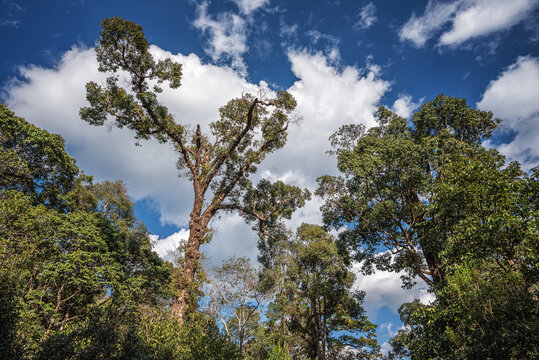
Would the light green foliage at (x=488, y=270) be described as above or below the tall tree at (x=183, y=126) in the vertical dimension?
below

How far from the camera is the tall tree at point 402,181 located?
1126cm

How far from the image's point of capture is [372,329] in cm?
1934

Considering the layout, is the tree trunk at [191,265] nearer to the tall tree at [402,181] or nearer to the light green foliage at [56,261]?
the light green foliage at [56,261]

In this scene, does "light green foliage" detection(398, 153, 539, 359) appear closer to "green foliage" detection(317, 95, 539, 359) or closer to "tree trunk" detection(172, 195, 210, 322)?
"green foliage" detection(317, 95, 539, 359)

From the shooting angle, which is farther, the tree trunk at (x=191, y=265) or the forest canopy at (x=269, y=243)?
the tree trunk at (x=191, y=265)

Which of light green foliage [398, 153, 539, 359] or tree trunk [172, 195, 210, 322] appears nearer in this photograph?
light green foliage [398, 153, 539, 359]

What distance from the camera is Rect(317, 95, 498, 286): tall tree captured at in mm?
11258

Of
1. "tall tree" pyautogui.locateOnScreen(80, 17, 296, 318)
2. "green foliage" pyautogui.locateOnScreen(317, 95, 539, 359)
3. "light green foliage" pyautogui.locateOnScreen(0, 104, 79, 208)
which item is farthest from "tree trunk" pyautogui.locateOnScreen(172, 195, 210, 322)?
"light green foliage" pyautogui.locateOnScreen(0, 104, 79, 208)

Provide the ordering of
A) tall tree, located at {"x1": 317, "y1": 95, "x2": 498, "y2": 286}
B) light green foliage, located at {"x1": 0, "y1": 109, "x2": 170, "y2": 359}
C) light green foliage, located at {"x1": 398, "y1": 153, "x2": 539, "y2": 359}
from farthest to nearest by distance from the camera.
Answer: tall tree, located at {"x1": 317, "y1": 95, "x2": 498, "y2": 286}
light green foliage, located at {"x1": 0, "y1": 109, "x2": 170, "y2": 359}
light green foliage, located at {"x1": 398, "y1": 153, "x2": 539, "y2": 359}

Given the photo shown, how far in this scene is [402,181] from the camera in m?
11.7

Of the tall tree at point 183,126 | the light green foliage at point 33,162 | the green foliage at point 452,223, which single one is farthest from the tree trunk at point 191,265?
the light green foliage at point 33,162

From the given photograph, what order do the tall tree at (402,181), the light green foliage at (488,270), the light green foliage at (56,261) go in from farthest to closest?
the tall tree at (402,181), the light green foliage at (56,261), the light green foliage at (488,270)

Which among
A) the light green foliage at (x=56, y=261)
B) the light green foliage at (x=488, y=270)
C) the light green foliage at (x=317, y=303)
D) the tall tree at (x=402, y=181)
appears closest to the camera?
the light green foliage at (x=488, y=270)

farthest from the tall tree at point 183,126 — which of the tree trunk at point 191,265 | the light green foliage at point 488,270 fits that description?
the light green foliage at point 488,270
